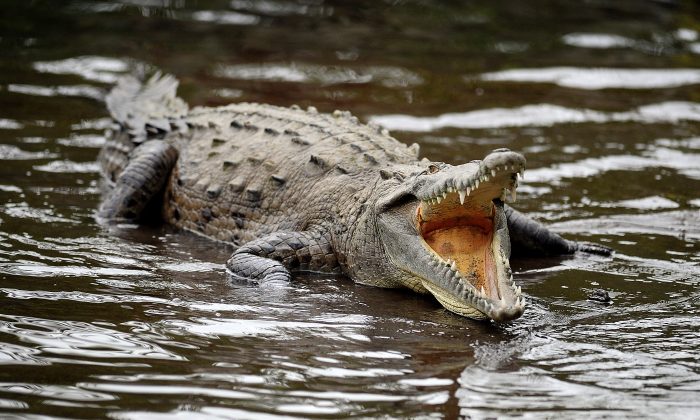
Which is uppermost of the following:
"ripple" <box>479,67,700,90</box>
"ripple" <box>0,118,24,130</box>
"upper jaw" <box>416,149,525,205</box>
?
"ripple" <box>479,67,700,90</box>

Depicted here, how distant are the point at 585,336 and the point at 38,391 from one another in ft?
8.80

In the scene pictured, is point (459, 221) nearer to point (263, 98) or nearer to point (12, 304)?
point (12, 304)

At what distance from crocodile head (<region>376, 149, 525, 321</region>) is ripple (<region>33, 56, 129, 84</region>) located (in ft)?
22.6

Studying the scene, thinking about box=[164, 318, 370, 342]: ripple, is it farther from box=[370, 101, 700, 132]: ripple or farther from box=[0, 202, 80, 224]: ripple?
box=[370, 101, 700, 132]: ripple

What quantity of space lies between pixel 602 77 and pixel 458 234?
761 centimetres

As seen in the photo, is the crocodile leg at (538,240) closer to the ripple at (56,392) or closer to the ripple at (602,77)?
the ripple at (56,392)

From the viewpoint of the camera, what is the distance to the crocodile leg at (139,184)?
24.8 feet

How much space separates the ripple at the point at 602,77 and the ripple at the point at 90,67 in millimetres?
4633

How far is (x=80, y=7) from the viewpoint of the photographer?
14.9 meters

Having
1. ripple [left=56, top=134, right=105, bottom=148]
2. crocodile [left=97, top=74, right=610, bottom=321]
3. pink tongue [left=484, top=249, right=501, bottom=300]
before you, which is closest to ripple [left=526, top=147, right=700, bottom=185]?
crocodile [left=97, top=74, right=610, bottom=321]

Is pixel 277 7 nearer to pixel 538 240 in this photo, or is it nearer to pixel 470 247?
pixel 538 240

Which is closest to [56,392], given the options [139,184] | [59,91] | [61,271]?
[61,271]

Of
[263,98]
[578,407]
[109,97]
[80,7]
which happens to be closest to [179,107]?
[109,97]

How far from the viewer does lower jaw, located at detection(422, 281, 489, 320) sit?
5277 millimetres
